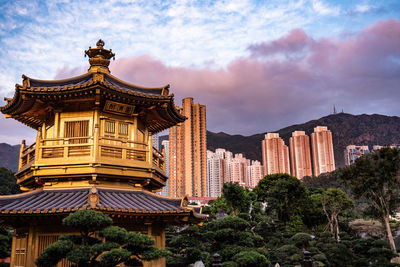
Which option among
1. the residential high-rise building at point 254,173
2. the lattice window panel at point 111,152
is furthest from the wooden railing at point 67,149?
the residential high-rise building at point 254,173

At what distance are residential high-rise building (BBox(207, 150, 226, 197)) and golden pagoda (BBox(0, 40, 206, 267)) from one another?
138525mm

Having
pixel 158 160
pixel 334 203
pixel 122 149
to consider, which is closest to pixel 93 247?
pixel 122 149

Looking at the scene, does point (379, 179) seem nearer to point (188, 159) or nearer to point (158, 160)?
point (158, 160)

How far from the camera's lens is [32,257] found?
1095 centimetres

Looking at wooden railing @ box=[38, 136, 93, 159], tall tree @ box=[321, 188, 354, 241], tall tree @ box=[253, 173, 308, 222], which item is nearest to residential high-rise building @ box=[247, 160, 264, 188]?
tall tree @ box=[253, 173, 308, 222]

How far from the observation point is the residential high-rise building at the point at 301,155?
186 metres

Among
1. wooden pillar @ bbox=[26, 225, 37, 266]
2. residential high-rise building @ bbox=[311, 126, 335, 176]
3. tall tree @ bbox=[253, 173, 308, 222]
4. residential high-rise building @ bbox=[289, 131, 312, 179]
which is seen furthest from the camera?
residential high-rise building @ bbox=[289, 131, 312, 179]

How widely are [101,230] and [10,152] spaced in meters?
205

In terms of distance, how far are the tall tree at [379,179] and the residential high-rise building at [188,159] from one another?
97.3 m

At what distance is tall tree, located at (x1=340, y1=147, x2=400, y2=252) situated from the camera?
1270 inches

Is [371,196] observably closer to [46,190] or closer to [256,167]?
[46,190]

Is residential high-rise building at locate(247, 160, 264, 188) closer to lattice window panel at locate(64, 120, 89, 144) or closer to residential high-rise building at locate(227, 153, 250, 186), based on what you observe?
residential high-rise building at locate(227, 153, 250, 186)

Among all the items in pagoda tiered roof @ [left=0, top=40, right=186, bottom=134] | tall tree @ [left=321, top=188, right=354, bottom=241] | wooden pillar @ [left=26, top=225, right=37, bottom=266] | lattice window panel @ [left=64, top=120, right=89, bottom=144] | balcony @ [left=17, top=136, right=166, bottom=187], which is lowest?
wooden pillar @ [left=26, top=225, right=37, bottom=266]

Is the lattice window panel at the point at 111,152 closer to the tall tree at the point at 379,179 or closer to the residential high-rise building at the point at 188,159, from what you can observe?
the tall tree at the point at 379,179
